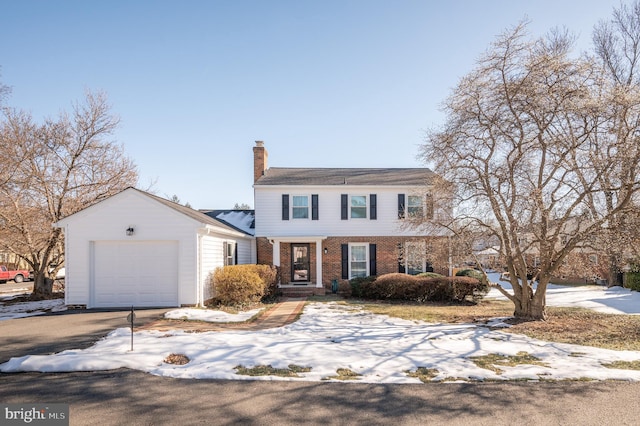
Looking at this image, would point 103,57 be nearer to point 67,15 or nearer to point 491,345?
point 67,15

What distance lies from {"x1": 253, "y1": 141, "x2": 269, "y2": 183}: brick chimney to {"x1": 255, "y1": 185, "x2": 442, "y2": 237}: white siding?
1.40m

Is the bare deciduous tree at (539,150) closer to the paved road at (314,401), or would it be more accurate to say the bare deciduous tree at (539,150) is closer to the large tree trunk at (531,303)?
the large tree trunk at (531,303)

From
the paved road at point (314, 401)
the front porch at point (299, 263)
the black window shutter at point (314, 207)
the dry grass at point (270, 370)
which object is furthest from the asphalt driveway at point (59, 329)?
the black window shutter at point (314, 207)

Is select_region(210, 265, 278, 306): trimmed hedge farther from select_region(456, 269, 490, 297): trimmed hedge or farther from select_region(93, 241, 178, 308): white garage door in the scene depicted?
select_region(456, 269, 490, 297): trimmed hedge

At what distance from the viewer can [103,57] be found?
37.4ft

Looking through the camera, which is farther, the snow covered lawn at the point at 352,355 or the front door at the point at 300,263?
the front door at the point at 300,263

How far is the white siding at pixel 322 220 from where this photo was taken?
18.4 m

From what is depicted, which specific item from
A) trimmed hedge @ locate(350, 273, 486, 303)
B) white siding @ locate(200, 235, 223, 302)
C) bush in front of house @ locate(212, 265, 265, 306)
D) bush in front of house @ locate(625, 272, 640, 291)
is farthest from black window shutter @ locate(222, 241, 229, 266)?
bush in front of house @ locate(625, 272, 640, 291)

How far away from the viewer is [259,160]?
19672 millimetres

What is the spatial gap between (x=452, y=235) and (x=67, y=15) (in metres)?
12.4

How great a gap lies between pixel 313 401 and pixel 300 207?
1391cm

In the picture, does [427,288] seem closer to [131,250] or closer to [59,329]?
[131,250]

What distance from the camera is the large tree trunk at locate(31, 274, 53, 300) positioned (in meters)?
16.3

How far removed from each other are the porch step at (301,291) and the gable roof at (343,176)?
499 centimetres
